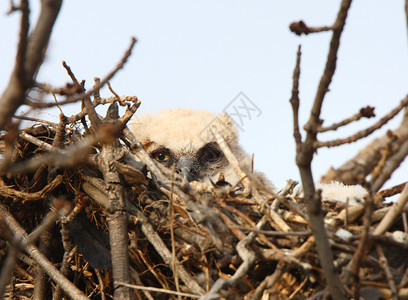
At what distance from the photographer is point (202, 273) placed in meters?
2.31

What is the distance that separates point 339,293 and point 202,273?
0.77 metres

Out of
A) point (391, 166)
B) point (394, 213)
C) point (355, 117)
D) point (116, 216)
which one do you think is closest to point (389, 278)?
point (394, 213)

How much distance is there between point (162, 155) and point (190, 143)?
25 cm

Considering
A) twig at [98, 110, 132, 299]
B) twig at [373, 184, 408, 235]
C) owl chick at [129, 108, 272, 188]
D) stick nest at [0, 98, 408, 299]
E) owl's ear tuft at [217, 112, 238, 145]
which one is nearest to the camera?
twig at [373, 184, 408, 235]

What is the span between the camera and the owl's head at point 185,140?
4016 millimetres

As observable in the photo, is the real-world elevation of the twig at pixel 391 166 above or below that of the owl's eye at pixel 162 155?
below

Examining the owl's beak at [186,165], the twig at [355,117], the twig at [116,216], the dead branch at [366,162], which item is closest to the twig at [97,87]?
the twig at [355,117]

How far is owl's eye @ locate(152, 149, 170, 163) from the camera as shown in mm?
4078

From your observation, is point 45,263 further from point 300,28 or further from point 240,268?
point 300,28

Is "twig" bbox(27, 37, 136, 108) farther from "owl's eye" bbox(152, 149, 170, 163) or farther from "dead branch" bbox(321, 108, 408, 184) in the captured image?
"owl's eye" bbox(152, 149, 170, 163)

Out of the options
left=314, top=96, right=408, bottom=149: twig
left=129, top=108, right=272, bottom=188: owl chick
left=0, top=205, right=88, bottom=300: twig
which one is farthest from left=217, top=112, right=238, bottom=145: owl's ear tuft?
left=314, top=96, right=408, bottom=149: twig

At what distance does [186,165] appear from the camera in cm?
390

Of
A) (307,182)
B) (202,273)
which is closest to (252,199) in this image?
(202,273)

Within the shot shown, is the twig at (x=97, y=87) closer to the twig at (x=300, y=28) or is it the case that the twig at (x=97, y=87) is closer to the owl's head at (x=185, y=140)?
the twig at (x=300, y=28)
